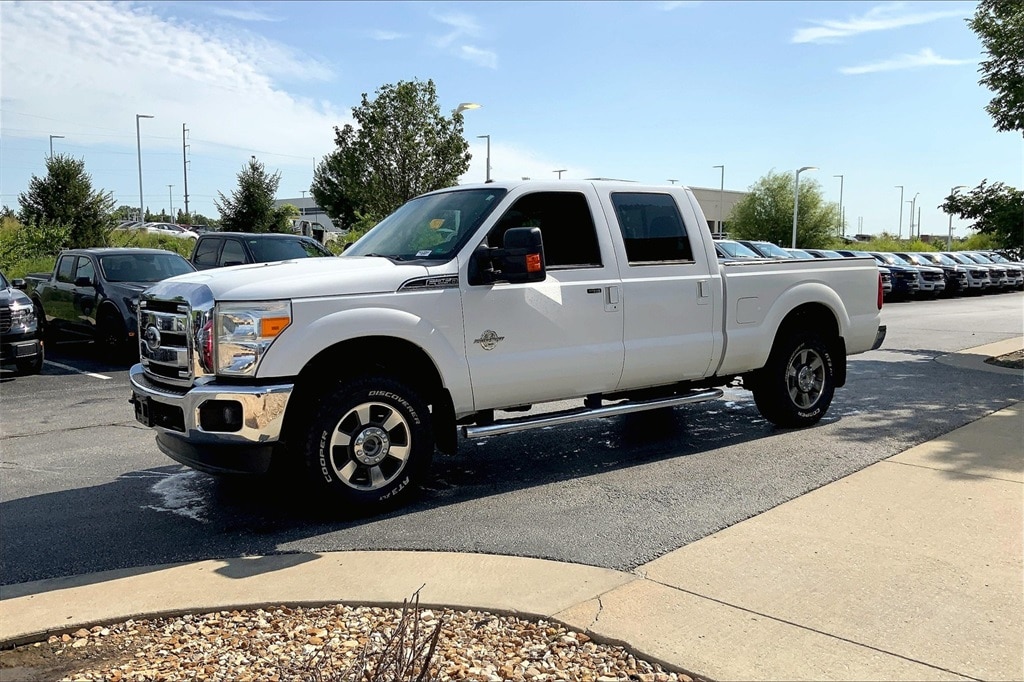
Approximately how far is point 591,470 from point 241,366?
276 centimetres

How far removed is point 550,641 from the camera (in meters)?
3.62

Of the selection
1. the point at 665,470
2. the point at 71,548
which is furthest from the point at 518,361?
the point at 71,548

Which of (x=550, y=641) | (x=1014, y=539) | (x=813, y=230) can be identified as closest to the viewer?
(x=550, y=641)

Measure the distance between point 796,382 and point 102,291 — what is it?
33.4ft

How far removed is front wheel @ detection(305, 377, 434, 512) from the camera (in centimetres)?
511

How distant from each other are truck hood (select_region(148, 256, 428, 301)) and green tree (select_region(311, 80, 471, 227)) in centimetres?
1888

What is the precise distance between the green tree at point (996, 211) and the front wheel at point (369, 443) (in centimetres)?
1071

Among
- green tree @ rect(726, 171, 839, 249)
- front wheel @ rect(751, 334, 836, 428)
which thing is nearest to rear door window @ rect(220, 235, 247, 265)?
front wheel @ rect(751, 334, 836, 428)

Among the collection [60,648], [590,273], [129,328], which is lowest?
[60,648]

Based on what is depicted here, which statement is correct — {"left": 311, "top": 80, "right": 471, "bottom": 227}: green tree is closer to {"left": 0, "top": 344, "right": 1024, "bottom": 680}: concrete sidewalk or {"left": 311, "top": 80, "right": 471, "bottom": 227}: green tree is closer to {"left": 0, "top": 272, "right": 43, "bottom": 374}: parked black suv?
{"left": 0, "top": 272, "right": 43, "bottom": 374}: parked black suv

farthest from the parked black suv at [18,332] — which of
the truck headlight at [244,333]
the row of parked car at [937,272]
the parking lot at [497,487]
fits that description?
the row of parked car at [937,272]

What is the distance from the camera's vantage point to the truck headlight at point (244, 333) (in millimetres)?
4918

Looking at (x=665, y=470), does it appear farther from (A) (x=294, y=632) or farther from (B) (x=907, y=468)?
(A) (x=294, y=632)

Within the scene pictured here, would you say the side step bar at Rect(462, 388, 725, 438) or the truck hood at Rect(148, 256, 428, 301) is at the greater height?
the truck hood at Rect(148, 256, 428, 301)
